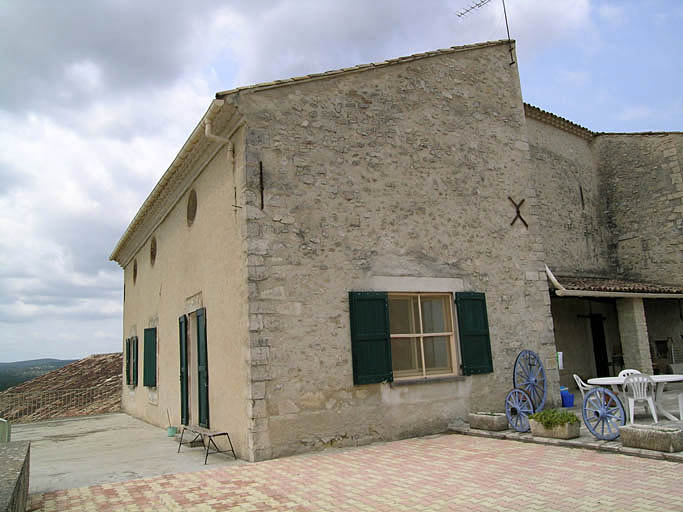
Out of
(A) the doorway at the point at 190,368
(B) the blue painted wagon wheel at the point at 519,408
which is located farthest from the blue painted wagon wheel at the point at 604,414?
(A) the doorway at the point at 190,368

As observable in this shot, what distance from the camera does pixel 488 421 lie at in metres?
7.48

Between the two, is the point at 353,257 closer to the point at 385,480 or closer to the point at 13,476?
the point at 385,480

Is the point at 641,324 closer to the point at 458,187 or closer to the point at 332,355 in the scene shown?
the point at 458,187

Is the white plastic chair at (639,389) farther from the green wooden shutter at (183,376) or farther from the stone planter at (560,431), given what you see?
the green wooden shutter at (183,376)

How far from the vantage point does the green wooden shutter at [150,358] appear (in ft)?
38.5

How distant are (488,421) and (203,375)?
14.2 ft

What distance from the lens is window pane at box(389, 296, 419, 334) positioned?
788 centimetres

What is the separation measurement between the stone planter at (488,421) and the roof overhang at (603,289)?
11.6ft

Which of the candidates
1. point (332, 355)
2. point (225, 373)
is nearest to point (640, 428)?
point (332, 355)

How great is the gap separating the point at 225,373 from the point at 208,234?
2.25m

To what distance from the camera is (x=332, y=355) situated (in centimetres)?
712

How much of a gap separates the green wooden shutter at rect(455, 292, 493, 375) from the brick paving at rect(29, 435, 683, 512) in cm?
181

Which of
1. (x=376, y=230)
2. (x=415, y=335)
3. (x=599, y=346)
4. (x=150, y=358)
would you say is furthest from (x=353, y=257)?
(x=599, y=346)

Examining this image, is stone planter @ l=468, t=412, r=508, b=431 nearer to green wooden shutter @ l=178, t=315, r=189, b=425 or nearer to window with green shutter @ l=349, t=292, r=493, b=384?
window with green shutter @ l=349, t=292, r=493, b=384
